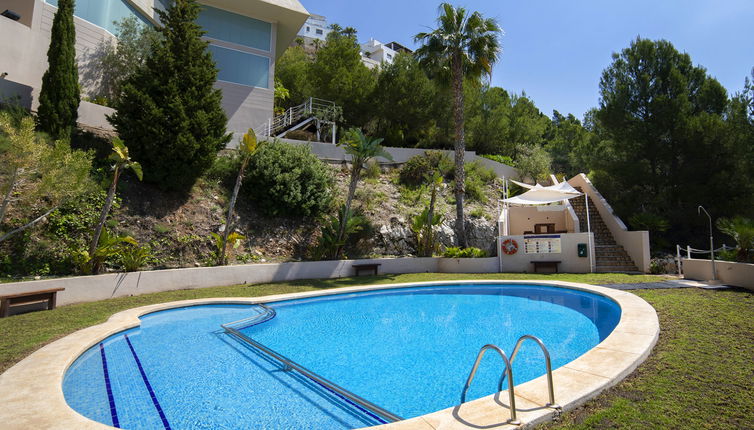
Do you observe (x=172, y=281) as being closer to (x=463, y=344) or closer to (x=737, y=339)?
(x=463, y=344)

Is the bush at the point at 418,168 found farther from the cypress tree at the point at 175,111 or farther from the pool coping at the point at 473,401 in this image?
the pool coping at the point at 473,401

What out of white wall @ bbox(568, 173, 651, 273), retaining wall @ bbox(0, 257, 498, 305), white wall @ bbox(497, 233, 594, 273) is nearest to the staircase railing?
retaining wall @ bbox(0, 257, 498, 305)

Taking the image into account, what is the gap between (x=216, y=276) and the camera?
12570mm

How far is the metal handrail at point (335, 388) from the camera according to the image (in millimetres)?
3969

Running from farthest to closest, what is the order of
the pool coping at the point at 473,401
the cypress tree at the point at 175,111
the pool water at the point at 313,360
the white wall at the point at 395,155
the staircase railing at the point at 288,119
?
the staircase railing at the point at 288,119 < the white wall at the point at 395,155 < the cypress tree at the point at 175,111 < the pool water at the point at 313,360 < the pool coping at the point at 473,401

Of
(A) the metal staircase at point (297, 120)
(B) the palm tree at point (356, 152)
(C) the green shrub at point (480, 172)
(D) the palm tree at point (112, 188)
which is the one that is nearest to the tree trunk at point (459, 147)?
(B) the palm tree at point (356, 152)

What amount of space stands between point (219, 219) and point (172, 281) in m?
3.87

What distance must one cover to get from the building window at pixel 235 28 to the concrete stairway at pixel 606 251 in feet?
68.1

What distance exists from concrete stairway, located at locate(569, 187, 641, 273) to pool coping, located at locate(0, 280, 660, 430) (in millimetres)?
9631

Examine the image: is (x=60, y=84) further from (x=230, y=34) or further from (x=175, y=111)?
(x=230, y=34)

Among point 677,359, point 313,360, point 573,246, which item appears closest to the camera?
point 677,359

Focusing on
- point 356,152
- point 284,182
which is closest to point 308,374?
point 356,152

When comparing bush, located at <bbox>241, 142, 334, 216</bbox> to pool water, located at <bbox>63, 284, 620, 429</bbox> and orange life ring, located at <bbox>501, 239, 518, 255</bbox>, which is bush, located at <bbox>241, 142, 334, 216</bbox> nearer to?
pool water, located at <bbox>63, 284, 620, 429</bbox>

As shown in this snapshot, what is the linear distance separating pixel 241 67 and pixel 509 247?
17.5 meters
